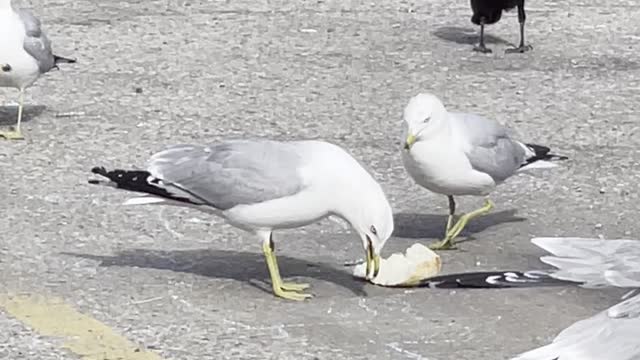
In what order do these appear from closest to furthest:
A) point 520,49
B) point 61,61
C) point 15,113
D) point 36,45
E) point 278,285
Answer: point 278,285 < point 36,45 < point 15,113 < point 61,61 < point 520,49

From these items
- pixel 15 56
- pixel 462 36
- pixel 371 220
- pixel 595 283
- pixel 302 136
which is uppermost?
pixel 595 283

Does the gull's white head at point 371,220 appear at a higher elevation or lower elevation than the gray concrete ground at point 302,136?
higher

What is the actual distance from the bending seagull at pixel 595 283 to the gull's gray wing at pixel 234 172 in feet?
6.36

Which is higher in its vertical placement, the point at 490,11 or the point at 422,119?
the point at 422,119

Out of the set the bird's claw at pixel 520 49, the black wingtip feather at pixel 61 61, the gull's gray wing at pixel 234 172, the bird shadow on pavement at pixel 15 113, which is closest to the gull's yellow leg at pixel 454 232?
the gull's gray wing at pixel 234 172

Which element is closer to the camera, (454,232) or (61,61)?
(454,232)

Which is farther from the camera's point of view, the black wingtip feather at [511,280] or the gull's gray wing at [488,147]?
the gull's gray wing at [488,147]

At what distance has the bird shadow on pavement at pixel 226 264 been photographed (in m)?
6.98

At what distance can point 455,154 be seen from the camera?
7258 millimetres

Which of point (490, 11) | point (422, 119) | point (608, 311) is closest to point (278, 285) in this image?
point (422, 119)

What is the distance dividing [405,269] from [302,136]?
2567mm

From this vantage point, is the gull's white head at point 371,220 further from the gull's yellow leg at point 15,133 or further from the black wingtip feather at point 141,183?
the gull's yellow leg at point 15,133

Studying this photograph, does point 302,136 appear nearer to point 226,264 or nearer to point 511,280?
point 226,264

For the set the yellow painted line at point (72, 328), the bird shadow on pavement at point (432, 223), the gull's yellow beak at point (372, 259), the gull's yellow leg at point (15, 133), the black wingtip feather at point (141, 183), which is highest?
the black wingtip feather at point (141, 183)
